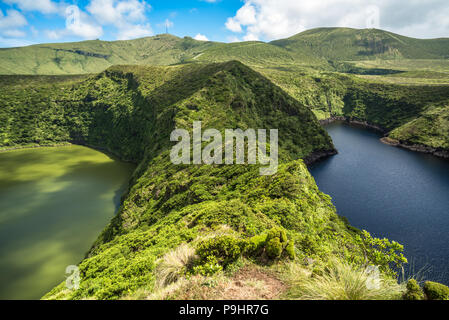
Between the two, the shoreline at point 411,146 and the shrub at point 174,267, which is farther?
the shoreline at point 411,146

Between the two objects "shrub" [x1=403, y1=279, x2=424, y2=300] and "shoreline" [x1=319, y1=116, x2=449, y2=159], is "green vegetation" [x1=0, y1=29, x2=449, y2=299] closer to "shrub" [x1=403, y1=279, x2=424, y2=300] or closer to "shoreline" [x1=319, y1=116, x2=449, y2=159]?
"shrub" [x1=403, y1=279, x2=424, y2=300]

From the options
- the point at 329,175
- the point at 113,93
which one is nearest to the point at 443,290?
A: the point at 329,175

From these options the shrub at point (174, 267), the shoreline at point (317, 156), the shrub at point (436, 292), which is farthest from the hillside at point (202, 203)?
the shoreline at point (317, 156)

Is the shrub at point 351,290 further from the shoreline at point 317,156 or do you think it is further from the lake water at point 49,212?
the shoreline at point 317,156

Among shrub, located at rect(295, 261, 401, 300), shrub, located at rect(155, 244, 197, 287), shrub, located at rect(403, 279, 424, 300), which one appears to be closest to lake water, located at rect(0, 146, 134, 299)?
shrub, located at rect(155, 244, 197, 287)
